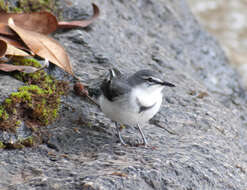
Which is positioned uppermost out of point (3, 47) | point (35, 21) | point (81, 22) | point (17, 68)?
point (81, 22)

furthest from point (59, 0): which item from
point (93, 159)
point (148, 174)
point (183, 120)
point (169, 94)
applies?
point (148, 174)

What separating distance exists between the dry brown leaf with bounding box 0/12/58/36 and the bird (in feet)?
4.66

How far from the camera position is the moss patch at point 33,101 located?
14.2ft

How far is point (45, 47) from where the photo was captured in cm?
527

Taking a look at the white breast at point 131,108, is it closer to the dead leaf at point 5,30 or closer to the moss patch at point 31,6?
the dead leaf at point 5,30

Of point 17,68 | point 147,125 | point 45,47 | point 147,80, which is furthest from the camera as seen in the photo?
A: point 45,47

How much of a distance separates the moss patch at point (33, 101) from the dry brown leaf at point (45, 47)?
170mm

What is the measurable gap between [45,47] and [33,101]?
3.12 ft

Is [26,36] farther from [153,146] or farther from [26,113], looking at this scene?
[153,146]

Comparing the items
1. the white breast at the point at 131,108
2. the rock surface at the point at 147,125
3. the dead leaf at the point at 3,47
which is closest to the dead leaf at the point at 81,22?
the rock surface at the point at 147,125

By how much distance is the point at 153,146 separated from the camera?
4570 millimetres

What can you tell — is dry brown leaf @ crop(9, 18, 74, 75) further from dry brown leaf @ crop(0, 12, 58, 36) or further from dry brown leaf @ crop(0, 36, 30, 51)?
dry brown leaf @ crop(0, 12, 58, 36)

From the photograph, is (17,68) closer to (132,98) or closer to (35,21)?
(35,21)

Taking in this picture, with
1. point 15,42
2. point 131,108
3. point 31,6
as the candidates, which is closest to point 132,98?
point 131,108
